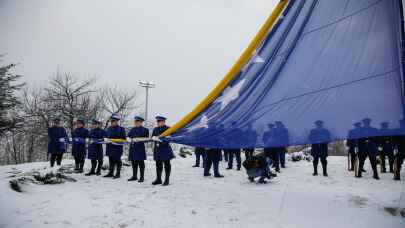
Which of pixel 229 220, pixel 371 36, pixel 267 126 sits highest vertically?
pixel 371 36

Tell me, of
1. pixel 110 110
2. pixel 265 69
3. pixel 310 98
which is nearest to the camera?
pixel 310 98

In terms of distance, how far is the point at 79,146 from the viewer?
29.5ft

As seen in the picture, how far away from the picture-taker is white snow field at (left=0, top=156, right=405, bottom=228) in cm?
412

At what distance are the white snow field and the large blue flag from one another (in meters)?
1.27

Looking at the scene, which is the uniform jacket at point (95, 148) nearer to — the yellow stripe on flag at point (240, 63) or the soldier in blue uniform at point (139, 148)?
the soldier in blue uniform at point (139, 148)

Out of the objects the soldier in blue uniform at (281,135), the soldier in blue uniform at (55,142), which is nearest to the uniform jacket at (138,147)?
the soldier in blue uniform at (55,142)

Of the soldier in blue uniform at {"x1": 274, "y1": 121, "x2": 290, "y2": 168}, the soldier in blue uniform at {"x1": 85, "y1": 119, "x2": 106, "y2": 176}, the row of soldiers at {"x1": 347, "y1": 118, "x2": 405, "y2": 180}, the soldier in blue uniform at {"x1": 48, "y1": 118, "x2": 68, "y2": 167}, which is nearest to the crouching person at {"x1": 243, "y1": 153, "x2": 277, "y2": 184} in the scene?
the row of soldiers at {"x1": 347, "y1": 118, "x2": 405, "y2": 180}

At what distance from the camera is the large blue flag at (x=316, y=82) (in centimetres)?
389

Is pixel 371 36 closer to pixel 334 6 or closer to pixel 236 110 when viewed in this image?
pixel 334 6

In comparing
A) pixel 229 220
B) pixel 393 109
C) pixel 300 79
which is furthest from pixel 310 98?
pixel 229 220

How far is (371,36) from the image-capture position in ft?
13.5

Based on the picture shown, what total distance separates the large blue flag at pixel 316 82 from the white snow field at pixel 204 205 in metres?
1.27

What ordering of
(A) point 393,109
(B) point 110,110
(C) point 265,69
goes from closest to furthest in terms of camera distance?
(A) point 393,109 → (C) point 265,69 → (B) point 110,110

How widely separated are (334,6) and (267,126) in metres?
2.29
